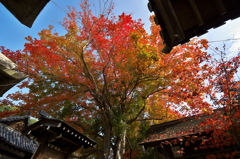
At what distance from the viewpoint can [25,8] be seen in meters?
2.41

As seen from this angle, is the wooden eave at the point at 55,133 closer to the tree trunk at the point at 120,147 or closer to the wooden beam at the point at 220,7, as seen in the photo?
the tree trunk at the point at 120,147

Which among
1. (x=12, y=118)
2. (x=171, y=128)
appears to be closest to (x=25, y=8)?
(x=171, y=128)

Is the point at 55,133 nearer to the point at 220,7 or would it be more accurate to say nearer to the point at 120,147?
the point at 120,147

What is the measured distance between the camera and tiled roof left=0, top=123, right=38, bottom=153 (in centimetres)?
1069

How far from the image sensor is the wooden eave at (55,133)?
21.7 feet

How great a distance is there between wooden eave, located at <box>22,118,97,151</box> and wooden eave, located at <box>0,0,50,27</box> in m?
5.26

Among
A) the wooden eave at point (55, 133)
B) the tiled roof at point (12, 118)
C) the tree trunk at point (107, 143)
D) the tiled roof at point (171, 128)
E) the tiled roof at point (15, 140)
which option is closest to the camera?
the wooden eave at point (55, 133)

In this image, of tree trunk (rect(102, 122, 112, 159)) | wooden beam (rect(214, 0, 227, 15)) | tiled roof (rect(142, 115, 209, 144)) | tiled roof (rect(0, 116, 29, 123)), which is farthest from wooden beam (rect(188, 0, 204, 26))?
tiled roof (rect(0, 116, 29, 123))

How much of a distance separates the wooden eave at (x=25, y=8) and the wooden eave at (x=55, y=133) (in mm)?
5262

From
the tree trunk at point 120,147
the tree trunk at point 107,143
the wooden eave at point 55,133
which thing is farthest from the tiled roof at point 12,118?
the tree trunk at point 120,147

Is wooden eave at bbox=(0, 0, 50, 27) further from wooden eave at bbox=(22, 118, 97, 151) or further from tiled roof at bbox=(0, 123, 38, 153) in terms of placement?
tiled roof at bbox=(0, 123, 38, 153)

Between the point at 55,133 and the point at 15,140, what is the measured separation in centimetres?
718

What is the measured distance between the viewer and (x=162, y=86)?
12281 millimetres

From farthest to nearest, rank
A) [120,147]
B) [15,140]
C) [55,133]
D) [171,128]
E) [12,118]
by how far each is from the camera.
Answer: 1. [12,118]
2. [15,140]
3. [171,128]
4. [120,147]
5. [55,133]
